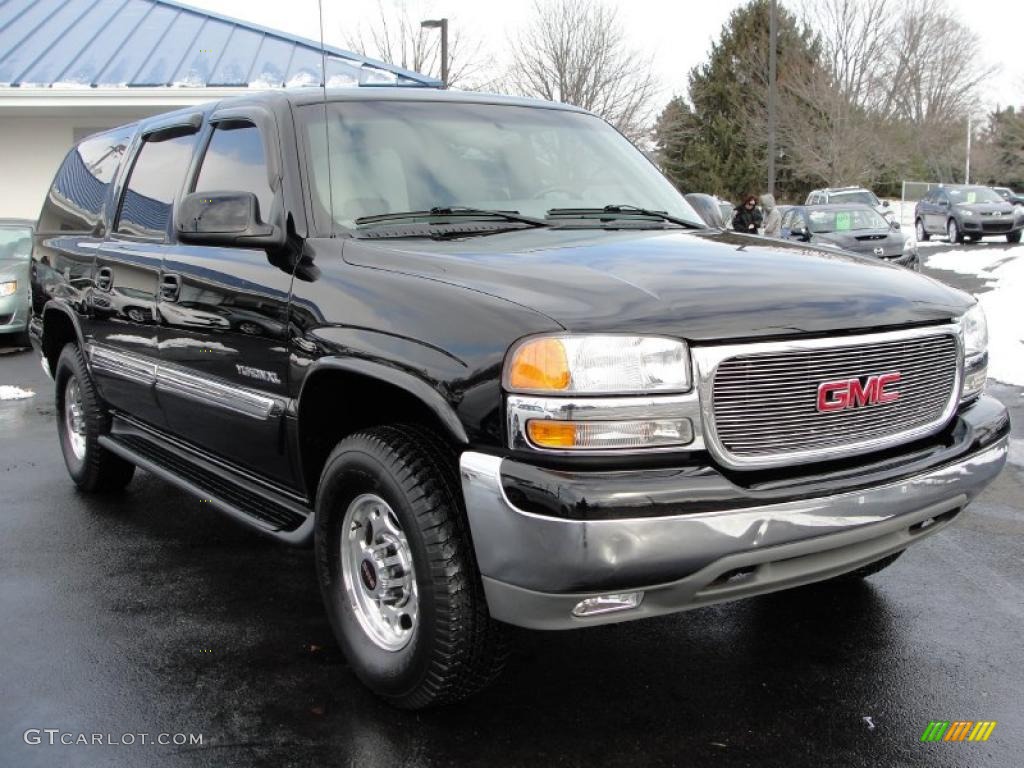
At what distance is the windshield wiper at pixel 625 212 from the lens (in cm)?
393

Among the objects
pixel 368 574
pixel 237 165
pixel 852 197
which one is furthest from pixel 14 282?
pixel 852 197

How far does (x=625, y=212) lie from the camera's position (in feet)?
13.5

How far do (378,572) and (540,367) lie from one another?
0.98 meters

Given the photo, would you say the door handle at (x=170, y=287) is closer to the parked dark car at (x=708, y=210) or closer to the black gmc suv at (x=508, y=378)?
the black gmc suv at (x=508, y=378)

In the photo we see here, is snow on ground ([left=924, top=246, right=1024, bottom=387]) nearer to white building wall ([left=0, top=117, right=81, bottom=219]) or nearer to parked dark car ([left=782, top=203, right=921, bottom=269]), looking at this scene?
parked dark car ([left=782, top=203, right=921, bottom=269])

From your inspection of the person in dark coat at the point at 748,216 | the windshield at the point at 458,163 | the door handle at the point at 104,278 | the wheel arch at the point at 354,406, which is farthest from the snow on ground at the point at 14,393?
the person in dark coat at the point at 748,216

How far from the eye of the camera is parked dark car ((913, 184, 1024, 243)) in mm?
28062

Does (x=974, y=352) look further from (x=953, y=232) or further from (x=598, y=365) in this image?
(x=953, y=232)

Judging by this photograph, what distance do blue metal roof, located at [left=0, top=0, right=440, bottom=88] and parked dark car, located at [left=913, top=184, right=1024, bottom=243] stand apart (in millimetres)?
17898

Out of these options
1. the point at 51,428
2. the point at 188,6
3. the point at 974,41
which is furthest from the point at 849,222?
the point at 974,41

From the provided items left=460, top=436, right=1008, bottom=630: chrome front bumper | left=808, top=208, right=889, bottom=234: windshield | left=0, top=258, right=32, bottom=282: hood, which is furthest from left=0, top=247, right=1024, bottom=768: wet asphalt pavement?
left=808, top=208, right=889, bottom=234: windshield

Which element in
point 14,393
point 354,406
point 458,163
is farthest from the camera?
point 14,393

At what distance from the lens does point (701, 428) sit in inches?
104

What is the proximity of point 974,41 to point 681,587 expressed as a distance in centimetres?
5917
